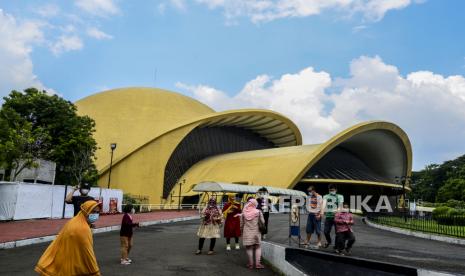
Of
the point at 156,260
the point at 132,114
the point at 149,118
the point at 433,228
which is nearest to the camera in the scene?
the point at 156,260

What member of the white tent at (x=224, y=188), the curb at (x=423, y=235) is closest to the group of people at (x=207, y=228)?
the curb at (x=423, y=235)

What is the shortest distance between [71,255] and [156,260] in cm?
452

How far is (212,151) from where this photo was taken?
5097cm

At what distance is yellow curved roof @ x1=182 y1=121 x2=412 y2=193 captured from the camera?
122 ft

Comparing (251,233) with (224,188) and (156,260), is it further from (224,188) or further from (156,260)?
(224,188)

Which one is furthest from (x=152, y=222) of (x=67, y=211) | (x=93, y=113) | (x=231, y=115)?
(x=93, y=113)

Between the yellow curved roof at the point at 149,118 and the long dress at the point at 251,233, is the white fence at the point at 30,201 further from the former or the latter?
the yellow curved roof at the point at 149,118

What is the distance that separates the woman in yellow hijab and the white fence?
15327 millimetres

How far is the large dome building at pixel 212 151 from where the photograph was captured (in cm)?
3953

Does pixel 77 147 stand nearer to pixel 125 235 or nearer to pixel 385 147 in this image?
pixel 125 235

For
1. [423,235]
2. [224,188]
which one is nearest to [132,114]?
[224,188]

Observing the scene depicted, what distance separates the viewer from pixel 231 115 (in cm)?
4691

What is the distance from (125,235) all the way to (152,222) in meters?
12.4

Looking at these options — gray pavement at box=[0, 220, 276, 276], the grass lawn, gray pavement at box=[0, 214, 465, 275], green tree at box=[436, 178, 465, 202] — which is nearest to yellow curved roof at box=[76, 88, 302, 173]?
green tree at box=[436, 178, 465, 202]
